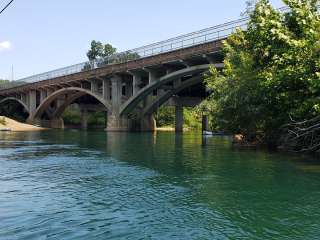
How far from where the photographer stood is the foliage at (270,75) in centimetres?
2620

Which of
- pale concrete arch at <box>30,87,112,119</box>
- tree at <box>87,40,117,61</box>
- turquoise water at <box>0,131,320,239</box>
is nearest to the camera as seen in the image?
turquoise water at <box>0,131,320,239</box>

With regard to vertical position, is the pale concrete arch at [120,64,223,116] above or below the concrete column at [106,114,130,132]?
above

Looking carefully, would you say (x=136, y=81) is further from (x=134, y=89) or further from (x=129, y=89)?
(x=129, y=89)

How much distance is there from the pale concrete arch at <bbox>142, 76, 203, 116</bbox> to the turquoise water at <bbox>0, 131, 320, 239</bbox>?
3771 cm

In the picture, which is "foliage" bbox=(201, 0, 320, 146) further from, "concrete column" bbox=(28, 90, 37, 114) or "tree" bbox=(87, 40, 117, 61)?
"tree" bbox=(87, 40, 117, 61)

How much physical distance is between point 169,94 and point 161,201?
2140 inches

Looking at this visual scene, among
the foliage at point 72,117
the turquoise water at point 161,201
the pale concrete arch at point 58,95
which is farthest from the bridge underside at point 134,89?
the turquoise water at point 161,201

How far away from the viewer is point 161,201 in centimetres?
1445

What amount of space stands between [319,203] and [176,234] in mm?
6198

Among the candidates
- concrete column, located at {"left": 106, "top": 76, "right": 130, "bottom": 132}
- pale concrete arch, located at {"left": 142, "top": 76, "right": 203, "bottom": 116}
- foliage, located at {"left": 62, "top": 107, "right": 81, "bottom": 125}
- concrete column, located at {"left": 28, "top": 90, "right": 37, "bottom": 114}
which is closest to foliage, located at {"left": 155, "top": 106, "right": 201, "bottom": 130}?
foliage, located at {"left": 62, "top": 107, "right": 81, "bottom": 125}

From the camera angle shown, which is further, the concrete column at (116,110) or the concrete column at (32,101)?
the concrete column at (32,101)

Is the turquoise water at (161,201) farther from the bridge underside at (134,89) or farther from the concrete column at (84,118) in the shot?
the concrete column at (84,118)

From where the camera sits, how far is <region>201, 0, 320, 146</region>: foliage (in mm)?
26197

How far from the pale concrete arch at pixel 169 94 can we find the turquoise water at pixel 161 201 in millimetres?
37707
